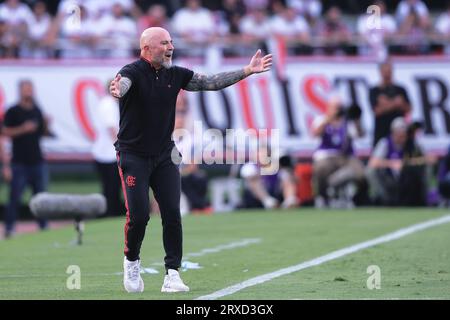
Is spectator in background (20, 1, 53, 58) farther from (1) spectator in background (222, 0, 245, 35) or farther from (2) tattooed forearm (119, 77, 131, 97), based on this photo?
(2) tattooed forearm (119, 77, 131, 97)

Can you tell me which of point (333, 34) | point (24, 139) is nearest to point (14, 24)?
point (24, 139)

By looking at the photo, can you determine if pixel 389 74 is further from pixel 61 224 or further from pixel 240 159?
pixel 61 224

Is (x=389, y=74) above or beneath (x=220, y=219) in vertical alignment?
above

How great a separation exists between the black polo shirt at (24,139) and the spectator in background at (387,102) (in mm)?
6057

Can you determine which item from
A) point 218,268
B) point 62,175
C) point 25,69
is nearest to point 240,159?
point 25,69

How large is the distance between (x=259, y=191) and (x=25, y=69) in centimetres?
538

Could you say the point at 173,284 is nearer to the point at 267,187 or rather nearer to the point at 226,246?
the point at 226,246

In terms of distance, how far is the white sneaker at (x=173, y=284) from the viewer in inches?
415

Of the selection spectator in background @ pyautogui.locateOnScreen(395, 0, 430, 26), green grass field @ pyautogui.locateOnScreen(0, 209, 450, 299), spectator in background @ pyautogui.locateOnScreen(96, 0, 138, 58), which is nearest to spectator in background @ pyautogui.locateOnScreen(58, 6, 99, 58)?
spectator in background @ pyautogui.locateOnScreen(96, 0, 138, 58)

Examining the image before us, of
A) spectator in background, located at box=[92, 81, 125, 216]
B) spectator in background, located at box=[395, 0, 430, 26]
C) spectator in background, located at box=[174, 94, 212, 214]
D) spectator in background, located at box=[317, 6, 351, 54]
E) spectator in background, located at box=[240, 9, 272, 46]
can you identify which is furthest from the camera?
spectator in background, located at box=[395, 0, 430, 26]

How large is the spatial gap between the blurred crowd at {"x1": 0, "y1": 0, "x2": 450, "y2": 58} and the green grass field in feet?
15.1

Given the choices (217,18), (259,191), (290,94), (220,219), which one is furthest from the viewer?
(217,18)

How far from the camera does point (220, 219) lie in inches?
804

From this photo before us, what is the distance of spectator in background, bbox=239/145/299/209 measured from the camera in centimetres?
2264
